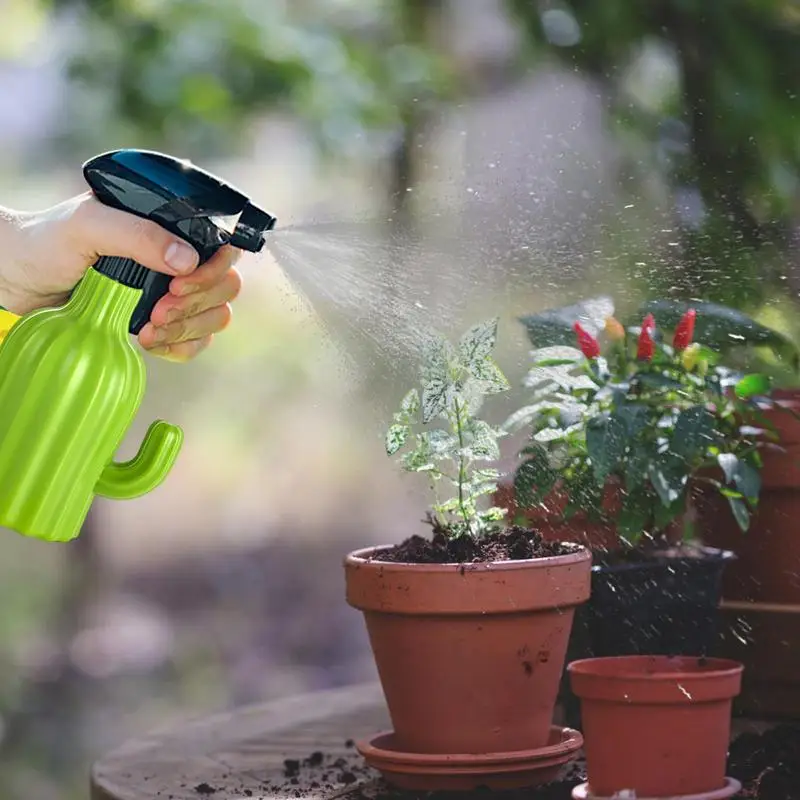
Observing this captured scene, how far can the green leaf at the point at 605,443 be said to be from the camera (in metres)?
1.65

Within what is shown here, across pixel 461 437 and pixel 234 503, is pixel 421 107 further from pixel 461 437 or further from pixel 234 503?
pixel 461 437

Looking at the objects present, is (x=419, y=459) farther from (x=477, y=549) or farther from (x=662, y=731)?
(x=662, y=731)

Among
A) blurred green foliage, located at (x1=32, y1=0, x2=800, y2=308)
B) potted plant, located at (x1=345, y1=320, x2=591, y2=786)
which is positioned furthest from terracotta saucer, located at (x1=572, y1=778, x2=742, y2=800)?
blurred green foliage, located at (x1=32, y1=0, x2=800, y2=308)

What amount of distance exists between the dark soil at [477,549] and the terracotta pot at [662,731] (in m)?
0.20

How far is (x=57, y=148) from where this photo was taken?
4133mm

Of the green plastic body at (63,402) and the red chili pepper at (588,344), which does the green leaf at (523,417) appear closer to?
the red chili pepper at (588,344)

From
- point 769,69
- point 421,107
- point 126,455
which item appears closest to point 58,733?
point 126,455

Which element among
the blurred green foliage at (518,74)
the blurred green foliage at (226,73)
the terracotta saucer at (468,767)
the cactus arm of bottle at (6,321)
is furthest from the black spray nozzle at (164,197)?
the blurred green foliage at (226,73)

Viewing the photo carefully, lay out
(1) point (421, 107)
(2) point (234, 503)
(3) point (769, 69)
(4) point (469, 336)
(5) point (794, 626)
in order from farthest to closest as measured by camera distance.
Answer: (2) point (234, 503)
(1) point (421, 107)
(3) point (769, 69)
(5) point (794, 626)
(4) point (469, 336)

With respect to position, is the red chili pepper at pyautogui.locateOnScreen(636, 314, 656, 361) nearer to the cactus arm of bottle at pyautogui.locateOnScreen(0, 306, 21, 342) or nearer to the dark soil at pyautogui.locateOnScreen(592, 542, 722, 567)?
the dark soil at pyautogui.locateOnScreen(592, 542, 722, 567)

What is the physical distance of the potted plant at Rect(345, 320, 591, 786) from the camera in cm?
144

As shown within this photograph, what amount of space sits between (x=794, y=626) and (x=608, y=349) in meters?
0.43

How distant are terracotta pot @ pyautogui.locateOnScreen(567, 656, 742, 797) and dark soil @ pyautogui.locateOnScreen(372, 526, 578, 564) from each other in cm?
20

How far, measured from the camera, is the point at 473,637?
57.2 inches
